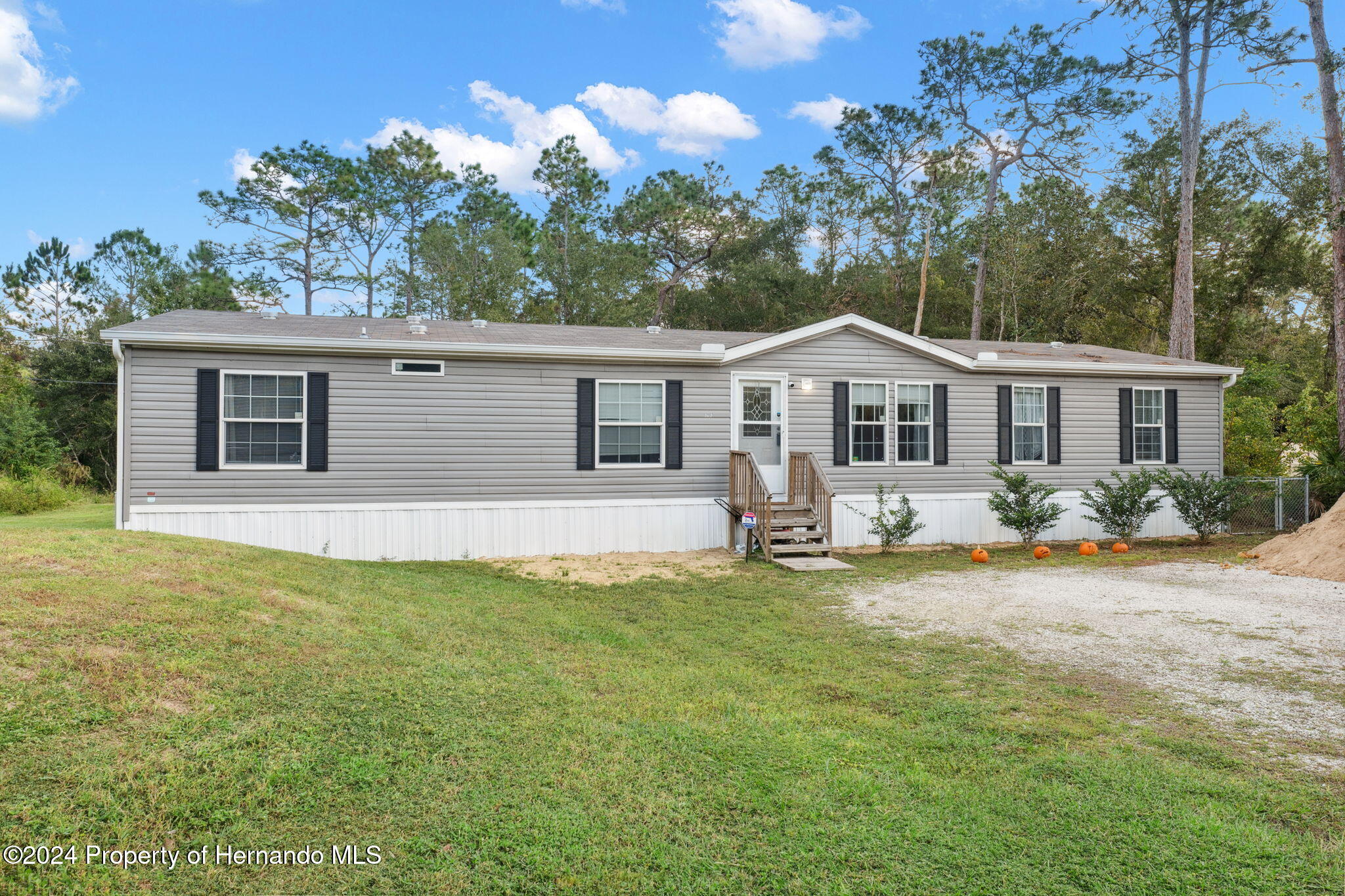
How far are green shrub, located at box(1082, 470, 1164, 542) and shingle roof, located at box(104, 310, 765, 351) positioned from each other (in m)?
6.35

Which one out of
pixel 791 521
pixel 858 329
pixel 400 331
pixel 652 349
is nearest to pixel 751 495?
pixel 791 521

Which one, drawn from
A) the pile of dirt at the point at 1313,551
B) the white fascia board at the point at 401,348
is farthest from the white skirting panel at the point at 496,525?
the pile of dirt at the point at 1313,551

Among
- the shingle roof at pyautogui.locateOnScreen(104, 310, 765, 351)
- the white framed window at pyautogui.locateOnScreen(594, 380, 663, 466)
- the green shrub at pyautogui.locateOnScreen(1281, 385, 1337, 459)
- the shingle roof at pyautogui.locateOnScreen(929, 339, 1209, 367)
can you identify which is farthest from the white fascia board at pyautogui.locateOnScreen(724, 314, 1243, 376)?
the green shrub at pyautogui.locateOnScreen(1281, 385, 1337, 459)

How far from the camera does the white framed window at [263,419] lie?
916cm

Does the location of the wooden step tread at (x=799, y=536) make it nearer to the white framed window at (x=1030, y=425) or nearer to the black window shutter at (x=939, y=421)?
the black window shutter at (x=939, y=421)

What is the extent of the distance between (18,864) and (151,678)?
1246 millimetres

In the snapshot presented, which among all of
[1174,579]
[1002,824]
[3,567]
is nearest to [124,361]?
[3,567]

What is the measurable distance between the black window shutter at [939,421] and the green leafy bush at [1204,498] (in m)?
3.48

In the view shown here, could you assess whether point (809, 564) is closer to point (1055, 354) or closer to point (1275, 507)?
point (1055, 354)

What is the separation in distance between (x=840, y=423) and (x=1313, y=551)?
605 centimetres

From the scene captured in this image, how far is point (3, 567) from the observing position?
4.41 meters

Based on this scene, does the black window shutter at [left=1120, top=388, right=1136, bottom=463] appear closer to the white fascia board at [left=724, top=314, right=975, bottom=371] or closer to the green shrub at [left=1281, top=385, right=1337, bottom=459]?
the white fascia board at [left=724, top=314, right=975, bottom=371]

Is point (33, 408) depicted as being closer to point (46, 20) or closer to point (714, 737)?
point (46, 20)

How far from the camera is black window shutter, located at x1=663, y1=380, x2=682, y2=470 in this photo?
35.2 ft
